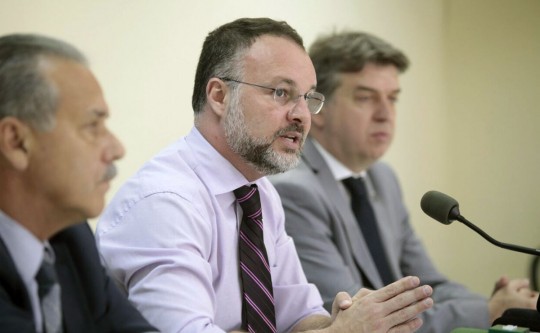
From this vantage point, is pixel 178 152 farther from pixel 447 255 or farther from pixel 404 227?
pixel 447 255

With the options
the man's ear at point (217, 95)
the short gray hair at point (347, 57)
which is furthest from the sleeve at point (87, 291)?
the short gray hair at point (347, 57)

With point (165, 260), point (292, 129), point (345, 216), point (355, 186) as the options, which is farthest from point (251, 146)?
point (355, 186)

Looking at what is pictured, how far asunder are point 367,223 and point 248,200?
100 centimetres

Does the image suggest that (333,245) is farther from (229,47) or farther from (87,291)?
(87,291)

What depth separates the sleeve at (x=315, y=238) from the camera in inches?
95.7

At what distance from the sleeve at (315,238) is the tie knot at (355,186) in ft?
0.96

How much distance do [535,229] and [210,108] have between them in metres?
3.26

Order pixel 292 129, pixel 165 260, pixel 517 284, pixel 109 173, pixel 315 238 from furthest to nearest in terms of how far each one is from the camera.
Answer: pixel 517 284 < pixel 315 238 < pixel 292 129 < pixel 165 260 < pixel 109 173

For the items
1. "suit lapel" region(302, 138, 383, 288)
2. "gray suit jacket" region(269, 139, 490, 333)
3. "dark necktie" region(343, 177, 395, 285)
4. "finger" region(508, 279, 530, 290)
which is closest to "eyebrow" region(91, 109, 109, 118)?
"gray suit jacket" region(269, 139, 490, 333)

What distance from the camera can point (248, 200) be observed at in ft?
6.30

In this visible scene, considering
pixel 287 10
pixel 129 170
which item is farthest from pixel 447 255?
pixel 129 170

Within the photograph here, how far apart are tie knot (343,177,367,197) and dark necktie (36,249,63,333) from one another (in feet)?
5.73

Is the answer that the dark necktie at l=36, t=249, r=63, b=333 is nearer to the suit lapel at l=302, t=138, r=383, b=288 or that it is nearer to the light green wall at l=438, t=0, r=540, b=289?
the suit lapel at l=302, t=138, r=383, b=288

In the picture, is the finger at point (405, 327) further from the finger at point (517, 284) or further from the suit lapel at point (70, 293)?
the finger at point (517, 284)
